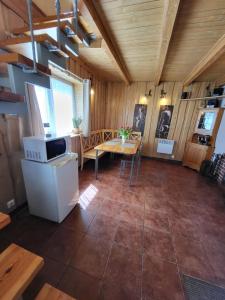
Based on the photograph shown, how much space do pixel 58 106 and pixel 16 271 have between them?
2811 millimetres

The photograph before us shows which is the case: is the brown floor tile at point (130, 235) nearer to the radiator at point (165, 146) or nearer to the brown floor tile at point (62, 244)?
the brown floor tile at point (62, 244)

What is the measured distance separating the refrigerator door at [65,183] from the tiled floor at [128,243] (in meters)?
0.18

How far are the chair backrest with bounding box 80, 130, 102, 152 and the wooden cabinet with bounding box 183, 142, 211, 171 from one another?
2.90 meters

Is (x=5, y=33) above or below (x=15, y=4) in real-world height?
below

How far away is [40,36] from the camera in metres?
1.22

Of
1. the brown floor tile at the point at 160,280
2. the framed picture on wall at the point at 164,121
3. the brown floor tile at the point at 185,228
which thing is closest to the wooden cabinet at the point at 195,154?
the framed picture on wall at the point at 164,121

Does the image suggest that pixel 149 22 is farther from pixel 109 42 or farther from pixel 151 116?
pixel 151 116

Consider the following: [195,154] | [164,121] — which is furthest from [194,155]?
[164,121]

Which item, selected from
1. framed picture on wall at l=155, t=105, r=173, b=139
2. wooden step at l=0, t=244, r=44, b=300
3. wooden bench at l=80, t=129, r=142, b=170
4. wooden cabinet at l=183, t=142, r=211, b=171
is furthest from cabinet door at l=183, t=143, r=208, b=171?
wooden step at l=0, t=244, r=44, b=300

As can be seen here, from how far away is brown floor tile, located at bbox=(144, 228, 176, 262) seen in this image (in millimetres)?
1422

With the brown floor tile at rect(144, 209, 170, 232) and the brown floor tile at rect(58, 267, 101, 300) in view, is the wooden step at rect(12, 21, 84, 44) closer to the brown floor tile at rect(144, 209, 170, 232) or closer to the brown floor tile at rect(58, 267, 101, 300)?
the brown floor tile at rect(58, 267, 101, 300)

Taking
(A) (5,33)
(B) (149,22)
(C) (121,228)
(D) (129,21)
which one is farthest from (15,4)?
(C) (121,228)

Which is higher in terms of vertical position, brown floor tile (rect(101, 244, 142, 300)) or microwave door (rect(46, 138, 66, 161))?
microwave door (rect(46, 138, 66, 161))

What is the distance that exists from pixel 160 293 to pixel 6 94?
7.42ft
